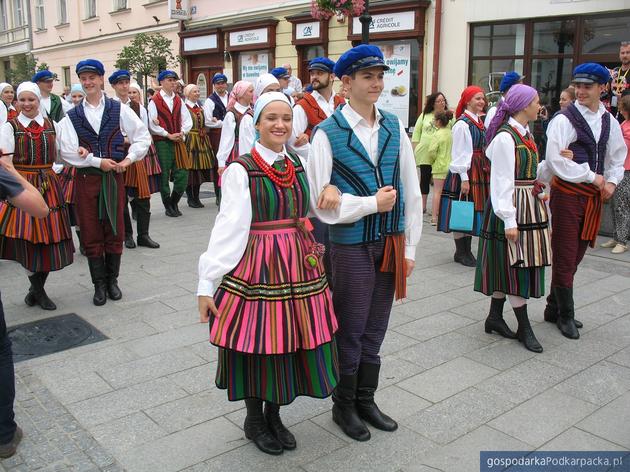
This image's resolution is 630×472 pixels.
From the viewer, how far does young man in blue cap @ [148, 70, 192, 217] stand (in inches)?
367

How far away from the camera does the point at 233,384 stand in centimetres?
314

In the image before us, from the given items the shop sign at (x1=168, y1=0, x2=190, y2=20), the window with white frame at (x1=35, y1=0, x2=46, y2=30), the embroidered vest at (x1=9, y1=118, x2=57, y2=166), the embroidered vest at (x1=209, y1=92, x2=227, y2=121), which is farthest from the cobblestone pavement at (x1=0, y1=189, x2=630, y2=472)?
the window with white frame at (x1=35, y1=0, x2=46, y2=30)

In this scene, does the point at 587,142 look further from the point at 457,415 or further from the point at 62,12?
the point at 62,12

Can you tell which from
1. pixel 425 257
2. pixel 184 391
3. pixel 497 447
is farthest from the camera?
pixel 425 257

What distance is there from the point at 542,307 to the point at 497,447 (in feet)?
8.43

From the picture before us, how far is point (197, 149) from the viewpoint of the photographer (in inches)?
405

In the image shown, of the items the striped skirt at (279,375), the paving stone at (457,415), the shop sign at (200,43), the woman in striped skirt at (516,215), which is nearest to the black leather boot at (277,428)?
the striped skirt at (279,375)

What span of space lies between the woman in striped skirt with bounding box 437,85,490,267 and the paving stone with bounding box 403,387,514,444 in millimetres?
3033

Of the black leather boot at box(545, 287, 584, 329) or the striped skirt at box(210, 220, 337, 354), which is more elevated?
the striped skirt at box(210, 220, 337, 354)

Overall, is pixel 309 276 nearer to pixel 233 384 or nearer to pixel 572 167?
pixel 233 384

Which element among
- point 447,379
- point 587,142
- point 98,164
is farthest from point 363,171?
point 98,164

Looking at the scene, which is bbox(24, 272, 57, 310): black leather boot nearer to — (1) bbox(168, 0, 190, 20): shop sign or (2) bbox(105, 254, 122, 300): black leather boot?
(2) bbox(105, 254, 122, 300): black leather boot

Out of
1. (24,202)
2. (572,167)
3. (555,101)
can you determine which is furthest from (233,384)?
(555,101)

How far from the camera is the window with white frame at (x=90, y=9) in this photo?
79.6 ft
